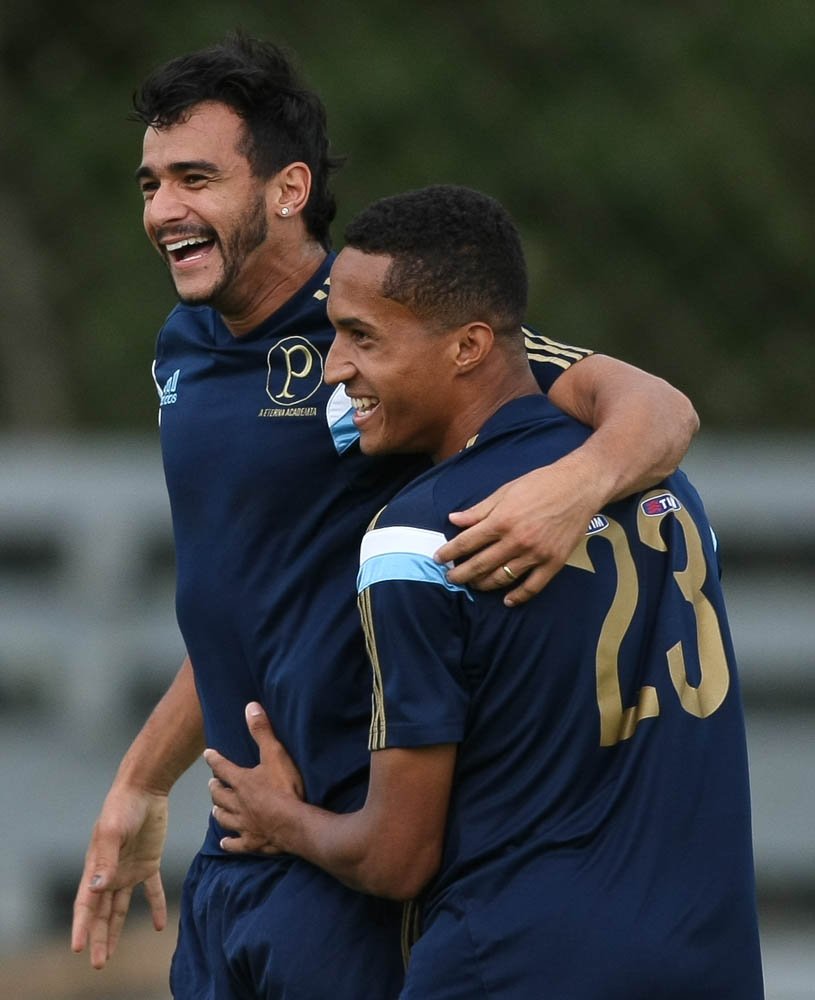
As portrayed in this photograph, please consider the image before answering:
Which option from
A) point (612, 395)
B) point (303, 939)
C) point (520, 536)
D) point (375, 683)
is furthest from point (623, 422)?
point (303, 939)

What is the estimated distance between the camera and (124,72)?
953 centimetres

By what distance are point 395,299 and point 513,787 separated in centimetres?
73

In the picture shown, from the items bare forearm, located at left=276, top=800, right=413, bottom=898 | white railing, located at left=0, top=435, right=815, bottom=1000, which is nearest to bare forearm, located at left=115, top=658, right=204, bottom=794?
bare forearm, located at left=276, top=800, right=413, bottom=898

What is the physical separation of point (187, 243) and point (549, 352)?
631 mm

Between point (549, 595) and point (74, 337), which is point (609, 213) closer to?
point (74, 337)

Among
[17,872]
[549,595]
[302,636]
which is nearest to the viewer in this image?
[549,595]

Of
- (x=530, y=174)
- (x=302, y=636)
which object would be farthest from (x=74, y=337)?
(x=302, y=636)

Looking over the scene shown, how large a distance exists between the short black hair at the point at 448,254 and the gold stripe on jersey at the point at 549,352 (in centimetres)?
17

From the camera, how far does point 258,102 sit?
3.49m

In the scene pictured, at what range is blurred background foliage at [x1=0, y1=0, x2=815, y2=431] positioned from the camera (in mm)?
9344

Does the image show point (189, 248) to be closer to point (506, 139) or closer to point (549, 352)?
point (549, 352)

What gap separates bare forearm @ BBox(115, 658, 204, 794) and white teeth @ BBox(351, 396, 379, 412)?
2.88 ft

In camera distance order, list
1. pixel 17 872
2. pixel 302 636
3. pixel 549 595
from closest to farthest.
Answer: pixel 549 595 < pixel 302 636 < pixel 17 872

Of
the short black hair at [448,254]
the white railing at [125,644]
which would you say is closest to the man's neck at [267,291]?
the short black hair at [448,254]
